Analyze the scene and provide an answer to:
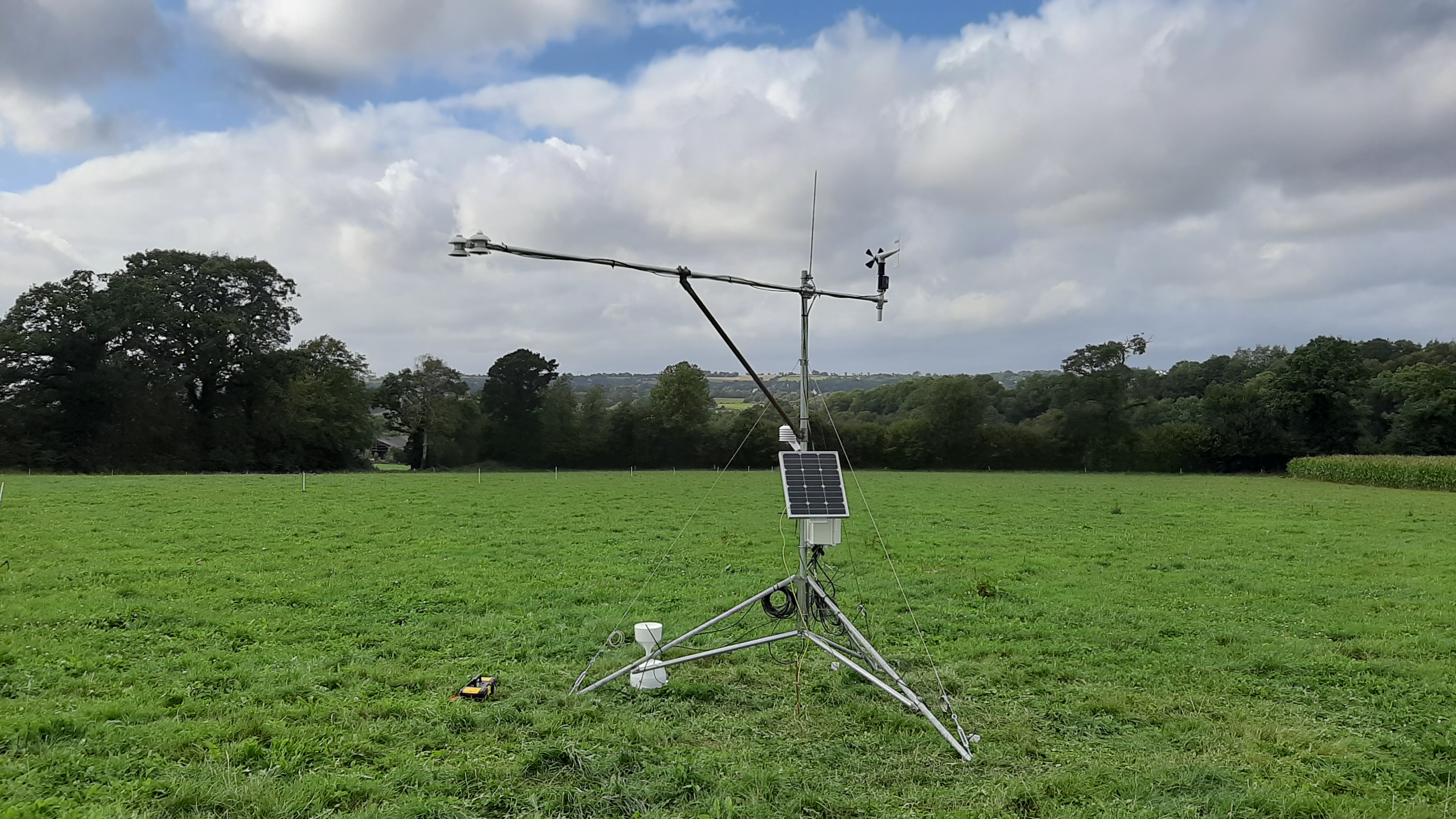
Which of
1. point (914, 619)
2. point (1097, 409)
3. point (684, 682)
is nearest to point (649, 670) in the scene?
point (684, 682)

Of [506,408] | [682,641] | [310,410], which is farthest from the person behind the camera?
[506,408]

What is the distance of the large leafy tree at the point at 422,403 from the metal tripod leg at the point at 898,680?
52239 millimetres

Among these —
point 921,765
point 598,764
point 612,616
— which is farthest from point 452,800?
point 612,616

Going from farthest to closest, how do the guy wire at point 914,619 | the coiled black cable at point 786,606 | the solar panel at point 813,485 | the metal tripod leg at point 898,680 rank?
the coiled black cable at point 786,606
the guy wire at point 914,619
the solar panel at point 813,485
the metal tripod leg at point 898,680

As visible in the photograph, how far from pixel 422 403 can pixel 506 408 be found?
18.6 feet

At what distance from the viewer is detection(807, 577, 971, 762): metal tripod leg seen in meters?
5.29

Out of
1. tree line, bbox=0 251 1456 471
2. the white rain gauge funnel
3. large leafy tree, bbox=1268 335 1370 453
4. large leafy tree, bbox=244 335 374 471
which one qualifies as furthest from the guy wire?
large leafy tree, bbox=1268 335 1370 453

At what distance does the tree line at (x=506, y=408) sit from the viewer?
4319 cm

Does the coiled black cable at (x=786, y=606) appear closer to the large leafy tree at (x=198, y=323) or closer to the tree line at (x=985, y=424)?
the tree line at (x=985, y=424)

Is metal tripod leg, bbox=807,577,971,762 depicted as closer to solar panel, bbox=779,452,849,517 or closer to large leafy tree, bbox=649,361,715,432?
solar panel, bbox=779,452,849,517

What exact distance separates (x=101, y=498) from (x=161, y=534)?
8612mm

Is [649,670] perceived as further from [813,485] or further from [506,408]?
[506,408]

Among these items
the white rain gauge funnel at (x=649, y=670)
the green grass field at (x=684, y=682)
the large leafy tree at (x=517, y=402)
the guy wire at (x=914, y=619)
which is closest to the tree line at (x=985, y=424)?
the large leafy tree at (x=517, y=402)

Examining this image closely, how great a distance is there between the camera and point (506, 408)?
57219 mm
